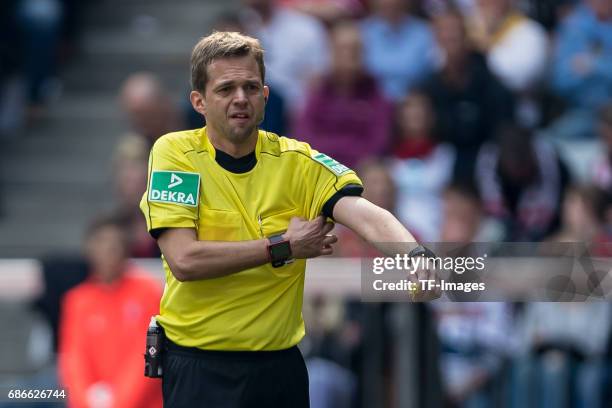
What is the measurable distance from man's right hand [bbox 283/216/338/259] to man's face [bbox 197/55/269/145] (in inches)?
17.0

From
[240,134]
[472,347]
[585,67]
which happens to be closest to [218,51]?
[240,134]

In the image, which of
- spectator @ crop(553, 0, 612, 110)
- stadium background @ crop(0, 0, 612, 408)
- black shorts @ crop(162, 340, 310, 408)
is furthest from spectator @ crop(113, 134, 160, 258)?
black shorts @ crop(162, 340, 310, 408)

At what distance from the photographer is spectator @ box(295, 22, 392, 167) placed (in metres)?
10.8

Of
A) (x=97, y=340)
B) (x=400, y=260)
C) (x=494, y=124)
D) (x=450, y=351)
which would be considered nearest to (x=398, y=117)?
(x=494, y=124)

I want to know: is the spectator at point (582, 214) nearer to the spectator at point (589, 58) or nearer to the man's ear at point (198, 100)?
the spectator at point (589, 58)

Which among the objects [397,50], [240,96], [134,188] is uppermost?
[397,50]

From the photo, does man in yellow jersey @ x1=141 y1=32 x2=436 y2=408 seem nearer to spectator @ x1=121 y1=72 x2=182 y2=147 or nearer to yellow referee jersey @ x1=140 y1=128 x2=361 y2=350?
yellow referee jersey @ x1=140 y1=128 x2=361 y2=350

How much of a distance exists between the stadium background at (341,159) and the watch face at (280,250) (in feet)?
10.3

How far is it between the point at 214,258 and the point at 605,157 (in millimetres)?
5743

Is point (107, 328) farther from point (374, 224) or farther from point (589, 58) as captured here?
point (589, 58)

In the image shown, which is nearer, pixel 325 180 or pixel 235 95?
pixel 235 95

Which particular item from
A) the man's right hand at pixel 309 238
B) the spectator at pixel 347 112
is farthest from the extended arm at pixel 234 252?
the spectator at pixel 347 112

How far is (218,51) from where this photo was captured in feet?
18.4

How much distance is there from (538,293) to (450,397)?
3.79 feet
